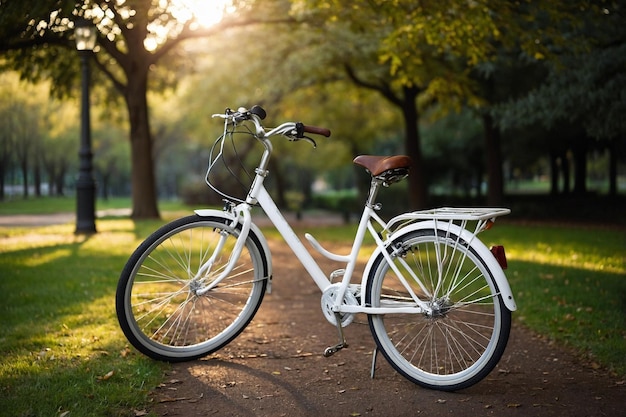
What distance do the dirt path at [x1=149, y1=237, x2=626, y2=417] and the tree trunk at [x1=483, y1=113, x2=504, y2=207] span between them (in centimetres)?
1519

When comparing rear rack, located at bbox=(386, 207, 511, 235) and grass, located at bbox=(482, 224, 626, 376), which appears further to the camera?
grass, located at bbox=(482, 224, 626, 376)

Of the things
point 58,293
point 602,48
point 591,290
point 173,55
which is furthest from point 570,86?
point 173,55

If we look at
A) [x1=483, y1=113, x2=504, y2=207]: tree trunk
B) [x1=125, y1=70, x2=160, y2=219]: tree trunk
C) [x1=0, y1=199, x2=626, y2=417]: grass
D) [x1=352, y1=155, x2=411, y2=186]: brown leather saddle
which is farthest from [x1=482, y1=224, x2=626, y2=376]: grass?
[x1=125, y1=70, x2=160, y2=219]: tree trunk

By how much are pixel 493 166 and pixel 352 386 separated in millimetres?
17061

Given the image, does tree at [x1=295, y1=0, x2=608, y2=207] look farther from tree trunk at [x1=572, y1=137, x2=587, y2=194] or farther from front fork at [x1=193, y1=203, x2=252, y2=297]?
tree trunk at [x1=572, y1=137, x2=587, y2=194]

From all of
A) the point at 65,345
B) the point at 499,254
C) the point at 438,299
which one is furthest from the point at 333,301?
the point at 65,345

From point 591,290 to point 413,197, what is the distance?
13.3 m

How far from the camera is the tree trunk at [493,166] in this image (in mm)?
19453

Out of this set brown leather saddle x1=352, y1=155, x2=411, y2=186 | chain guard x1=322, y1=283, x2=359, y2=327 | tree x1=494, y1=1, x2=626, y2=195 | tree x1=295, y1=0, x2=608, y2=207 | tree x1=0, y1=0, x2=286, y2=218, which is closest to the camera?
brown leather saddle x1=352, y1=155, x2=411, y2=186

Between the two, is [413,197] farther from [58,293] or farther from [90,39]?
[58,293]

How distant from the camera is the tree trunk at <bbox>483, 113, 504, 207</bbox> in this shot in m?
19.5

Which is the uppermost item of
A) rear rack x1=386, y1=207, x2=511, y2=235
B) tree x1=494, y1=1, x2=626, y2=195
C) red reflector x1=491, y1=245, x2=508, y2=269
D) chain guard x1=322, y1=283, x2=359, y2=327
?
tree x1=494, y1=1, x2=626, y2=195

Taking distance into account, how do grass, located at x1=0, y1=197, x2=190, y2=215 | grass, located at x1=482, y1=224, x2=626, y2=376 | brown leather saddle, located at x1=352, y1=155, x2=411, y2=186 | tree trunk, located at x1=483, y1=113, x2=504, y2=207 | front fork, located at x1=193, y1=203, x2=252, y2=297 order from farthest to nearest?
tree trunk, located at x1=483, y1=113, x2=504, y2=207
grass, located at x1=0, y1=197, x2=190, y2=215
grass, located at x1=482, y1=224, x2=626, y2=376
front fork, located at x1=193, y1=203, x2=252, y2=297
brown leather saddle, located at x1=352, y1=155, x2=411, y2=186

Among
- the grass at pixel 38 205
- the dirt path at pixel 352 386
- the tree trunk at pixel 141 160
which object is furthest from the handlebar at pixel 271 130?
the tree trunk at pixel 141 160
